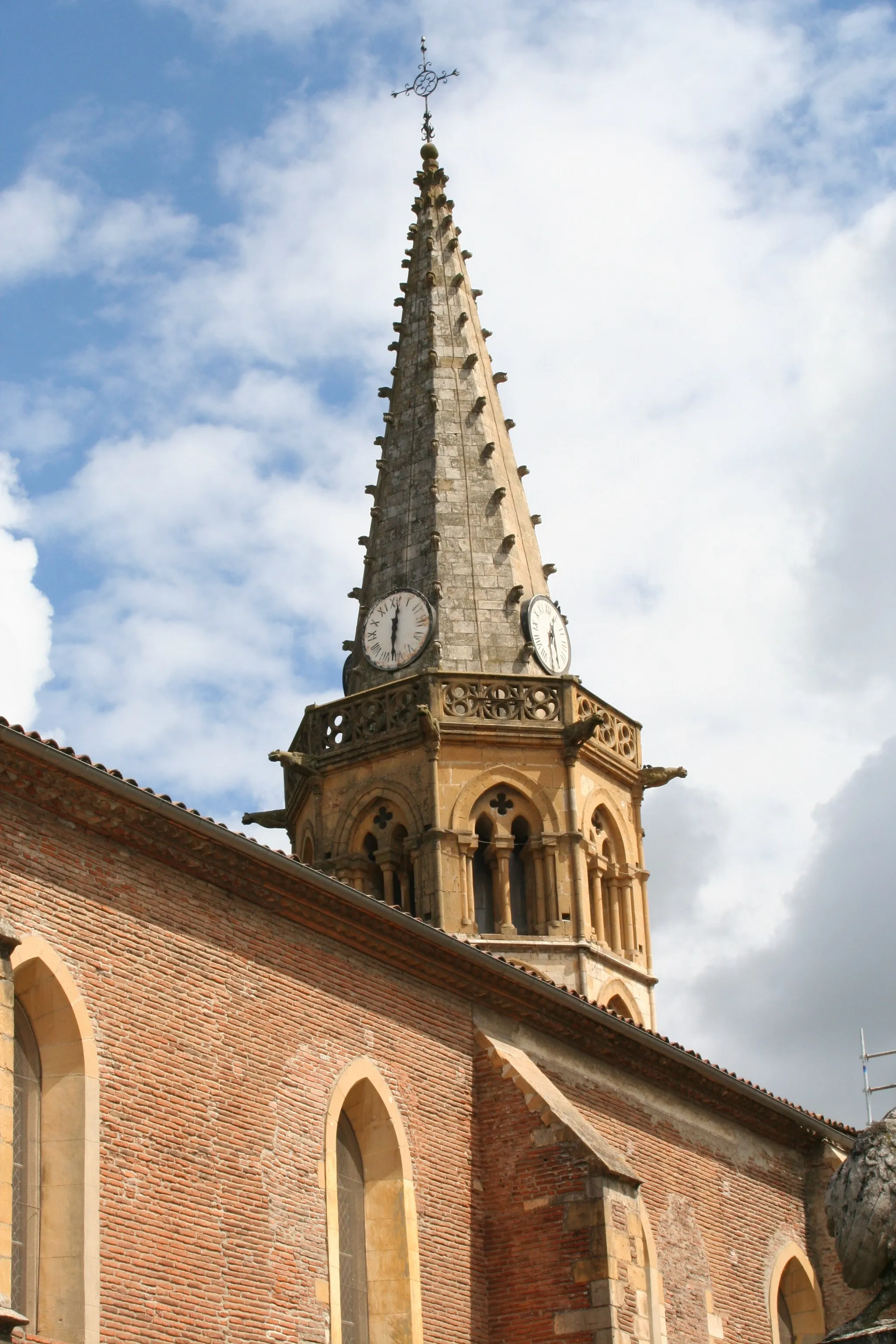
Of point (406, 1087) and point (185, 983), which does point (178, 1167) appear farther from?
point (406, 1087)

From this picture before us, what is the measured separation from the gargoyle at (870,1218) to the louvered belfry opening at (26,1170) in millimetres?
5743

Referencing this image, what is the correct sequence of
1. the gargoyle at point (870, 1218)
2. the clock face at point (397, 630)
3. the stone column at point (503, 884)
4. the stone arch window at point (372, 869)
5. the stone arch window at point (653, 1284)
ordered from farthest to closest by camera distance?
1. the clock face at point (397, 630)
2. the stone arch window at point (372, 869)
3. the stone column at point (503, 884)
4. the stone arch window at point (653, 1284)
5. the gargoyle at point (870, 1218)

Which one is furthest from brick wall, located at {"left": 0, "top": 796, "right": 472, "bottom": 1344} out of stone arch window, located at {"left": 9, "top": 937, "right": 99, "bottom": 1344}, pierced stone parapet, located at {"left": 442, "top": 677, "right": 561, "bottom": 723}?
pierced stone parapet, located at {"left": 442, "top": 677, "right": 561, "bottom": 723}

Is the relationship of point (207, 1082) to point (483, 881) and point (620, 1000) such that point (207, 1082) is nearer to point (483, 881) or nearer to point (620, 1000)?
point (483, 881)

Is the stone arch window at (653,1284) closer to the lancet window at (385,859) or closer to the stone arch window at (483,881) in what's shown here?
the stone arch window at (483,881)

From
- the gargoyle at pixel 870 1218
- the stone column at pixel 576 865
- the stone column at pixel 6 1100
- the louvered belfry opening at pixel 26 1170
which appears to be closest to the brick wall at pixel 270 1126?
the louvered belfry opening at pixel 26 1170

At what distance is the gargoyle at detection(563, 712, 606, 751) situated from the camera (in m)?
29.1

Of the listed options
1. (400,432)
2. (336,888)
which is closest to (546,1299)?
(336,888)

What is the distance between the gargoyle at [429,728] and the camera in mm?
28625

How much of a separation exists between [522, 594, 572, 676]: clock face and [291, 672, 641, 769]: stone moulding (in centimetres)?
69

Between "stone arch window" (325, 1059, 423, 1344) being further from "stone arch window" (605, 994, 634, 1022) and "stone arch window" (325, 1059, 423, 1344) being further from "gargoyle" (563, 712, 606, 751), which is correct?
"gargoyle" (563, 712, 606, 751)

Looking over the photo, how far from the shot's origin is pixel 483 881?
2886 cm

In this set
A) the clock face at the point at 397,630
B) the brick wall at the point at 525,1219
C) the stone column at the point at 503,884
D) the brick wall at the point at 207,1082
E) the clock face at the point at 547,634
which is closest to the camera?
the brick wall at the point at 207,1082

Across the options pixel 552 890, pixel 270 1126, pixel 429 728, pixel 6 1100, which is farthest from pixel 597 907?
pixel 6 1100
